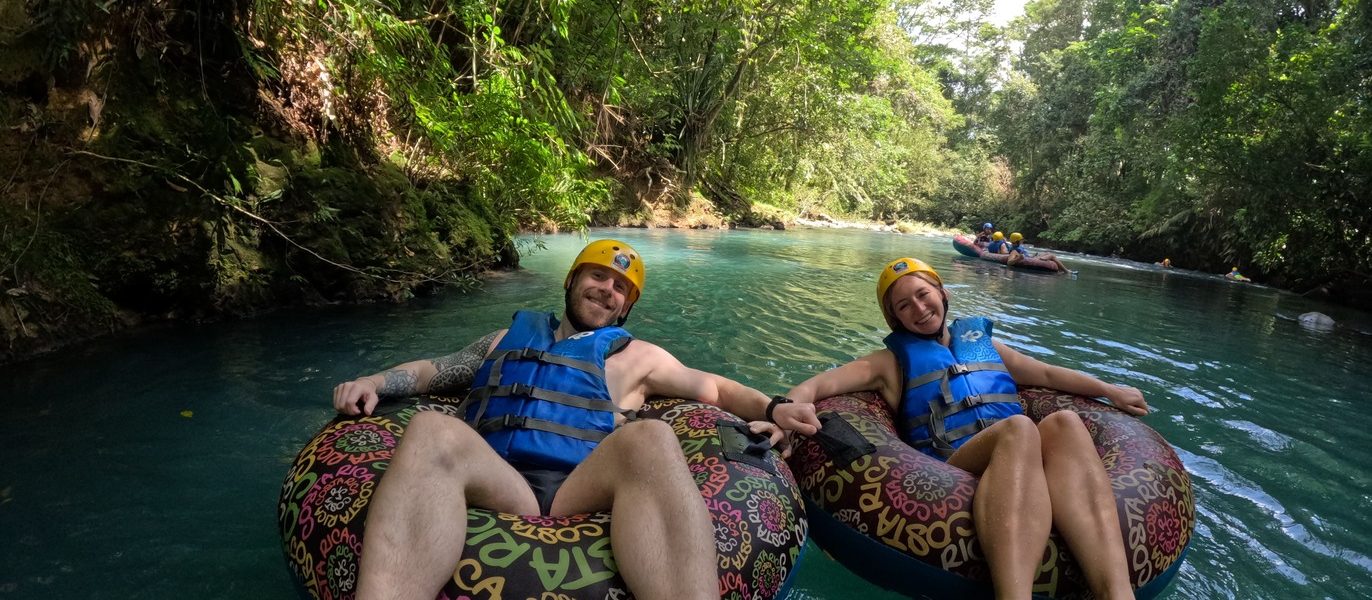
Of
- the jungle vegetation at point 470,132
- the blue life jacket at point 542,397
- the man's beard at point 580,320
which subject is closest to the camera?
the blue life jacket at point 542,397

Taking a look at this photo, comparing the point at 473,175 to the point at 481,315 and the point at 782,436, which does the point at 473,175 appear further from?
the point at 782,436

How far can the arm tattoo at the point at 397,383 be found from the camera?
2715 millimetres

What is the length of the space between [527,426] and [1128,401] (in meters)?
2.68

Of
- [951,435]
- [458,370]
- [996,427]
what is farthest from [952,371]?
[458,370]

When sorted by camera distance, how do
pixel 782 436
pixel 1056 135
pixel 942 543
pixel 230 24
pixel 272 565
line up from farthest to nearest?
1. pixel 1056 135
2. pixel 230 24
3. pixel 782 436
4. pixel 272 565
5. pixel 942 543

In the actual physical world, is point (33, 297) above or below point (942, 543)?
above

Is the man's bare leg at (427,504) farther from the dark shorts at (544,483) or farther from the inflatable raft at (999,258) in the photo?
the inflatable raft at (999,258)

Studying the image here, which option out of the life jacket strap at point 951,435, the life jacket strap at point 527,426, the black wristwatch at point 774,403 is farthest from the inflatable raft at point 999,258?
the life jacket strap at point 527,426

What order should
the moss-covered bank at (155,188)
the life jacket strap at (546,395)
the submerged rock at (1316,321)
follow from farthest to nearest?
the submerged rock at (1316,321), the moss-covered bank at (155,188), the life jacket strap at (546,395)

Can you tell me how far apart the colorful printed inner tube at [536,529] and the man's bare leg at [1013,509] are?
1.91ft

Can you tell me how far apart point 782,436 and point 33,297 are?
15.8 feet

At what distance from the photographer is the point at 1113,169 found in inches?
911

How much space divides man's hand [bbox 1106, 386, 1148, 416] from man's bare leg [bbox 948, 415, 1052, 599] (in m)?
1.19

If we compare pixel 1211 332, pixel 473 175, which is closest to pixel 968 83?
pixel 1211 332
